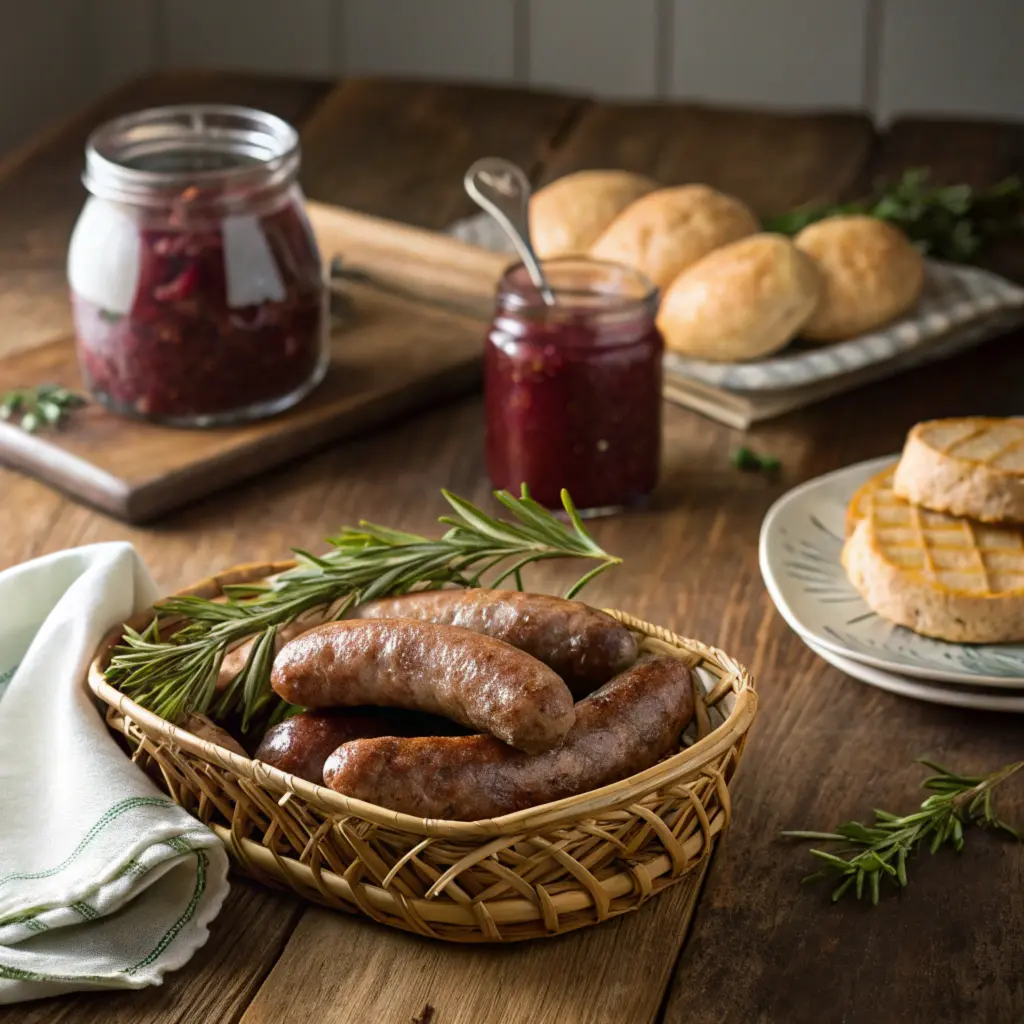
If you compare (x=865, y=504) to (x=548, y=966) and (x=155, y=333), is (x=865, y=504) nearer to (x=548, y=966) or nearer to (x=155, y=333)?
(x=548, y=966)

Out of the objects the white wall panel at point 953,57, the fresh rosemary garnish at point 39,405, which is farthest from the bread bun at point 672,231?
the white wall panel at point 953,57

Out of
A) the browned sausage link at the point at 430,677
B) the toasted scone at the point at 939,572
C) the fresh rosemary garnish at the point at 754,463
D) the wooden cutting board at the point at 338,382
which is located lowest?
the fresh rosemary garnish at the point at 754,463

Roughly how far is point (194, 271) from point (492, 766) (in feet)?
3.43

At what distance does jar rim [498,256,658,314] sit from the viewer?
73.6 inches

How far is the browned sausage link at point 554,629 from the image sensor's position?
49.5 inches

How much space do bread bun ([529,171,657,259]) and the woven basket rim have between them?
1260mm

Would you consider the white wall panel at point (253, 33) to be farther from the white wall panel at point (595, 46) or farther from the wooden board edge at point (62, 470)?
the wooden board edge at point (62, 470)

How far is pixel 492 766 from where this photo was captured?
44.7 inches

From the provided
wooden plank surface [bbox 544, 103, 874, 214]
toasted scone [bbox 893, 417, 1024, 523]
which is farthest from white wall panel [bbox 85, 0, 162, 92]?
toasted scone [bbox 893, 417, 1024, 523]

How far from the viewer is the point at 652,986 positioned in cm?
116

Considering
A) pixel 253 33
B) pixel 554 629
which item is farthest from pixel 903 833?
pixel 253 33

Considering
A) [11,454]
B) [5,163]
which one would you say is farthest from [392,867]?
[5,163]

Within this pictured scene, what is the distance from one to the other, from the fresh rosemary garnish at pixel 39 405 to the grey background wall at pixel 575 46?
2498mm

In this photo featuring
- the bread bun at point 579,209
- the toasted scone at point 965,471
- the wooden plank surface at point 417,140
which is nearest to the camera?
the toasted scone at point 965,471
